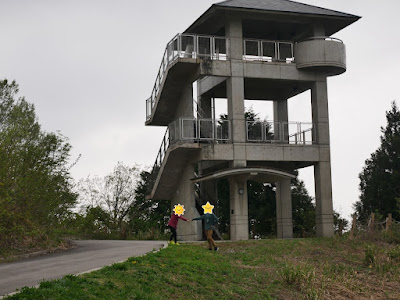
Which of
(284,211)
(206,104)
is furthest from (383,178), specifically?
(206,104)

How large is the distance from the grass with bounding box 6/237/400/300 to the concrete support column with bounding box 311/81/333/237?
4688mm

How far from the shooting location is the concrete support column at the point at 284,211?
111ft

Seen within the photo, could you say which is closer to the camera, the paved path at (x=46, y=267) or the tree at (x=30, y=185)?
the paved path at (x=46, y=267)

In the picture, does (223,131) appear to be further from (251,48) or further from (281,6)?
(281,6)

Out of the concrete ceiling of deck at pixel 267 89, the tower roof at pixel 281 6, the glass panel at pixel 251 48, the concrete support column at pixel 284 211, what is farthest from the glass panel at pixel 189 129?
the concrete support column at pixel 284 211

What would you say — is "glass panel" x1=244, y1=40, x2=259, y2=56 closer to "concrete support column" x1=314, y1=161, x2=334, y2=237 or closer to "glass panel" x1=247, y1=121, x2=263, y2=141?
"glass panel" x1=247, y1=121, x2=263, y2=141

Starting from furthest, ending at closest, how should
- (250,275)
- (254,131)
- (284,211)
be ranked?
(284,211) < (254,131) < (250,275)

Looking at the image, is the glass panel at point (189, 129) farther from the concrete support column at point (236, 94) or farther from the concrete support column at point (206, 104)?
the concrete support column at point (206, 104)

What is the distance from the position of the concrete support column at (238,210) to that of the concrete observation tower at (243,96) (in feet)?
0.15

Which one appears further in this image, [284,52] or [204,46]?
[284,52]

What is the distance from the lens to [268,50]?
109ft

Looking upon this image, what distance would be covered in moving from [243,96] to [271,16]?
14.4ft

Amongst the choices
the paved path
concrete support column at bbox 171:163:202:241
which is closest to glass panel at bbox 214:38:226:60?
concrete support column at bbox 171:163:202:241

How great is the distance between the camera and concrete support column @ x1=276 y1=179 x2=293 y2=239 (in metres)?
33.9
